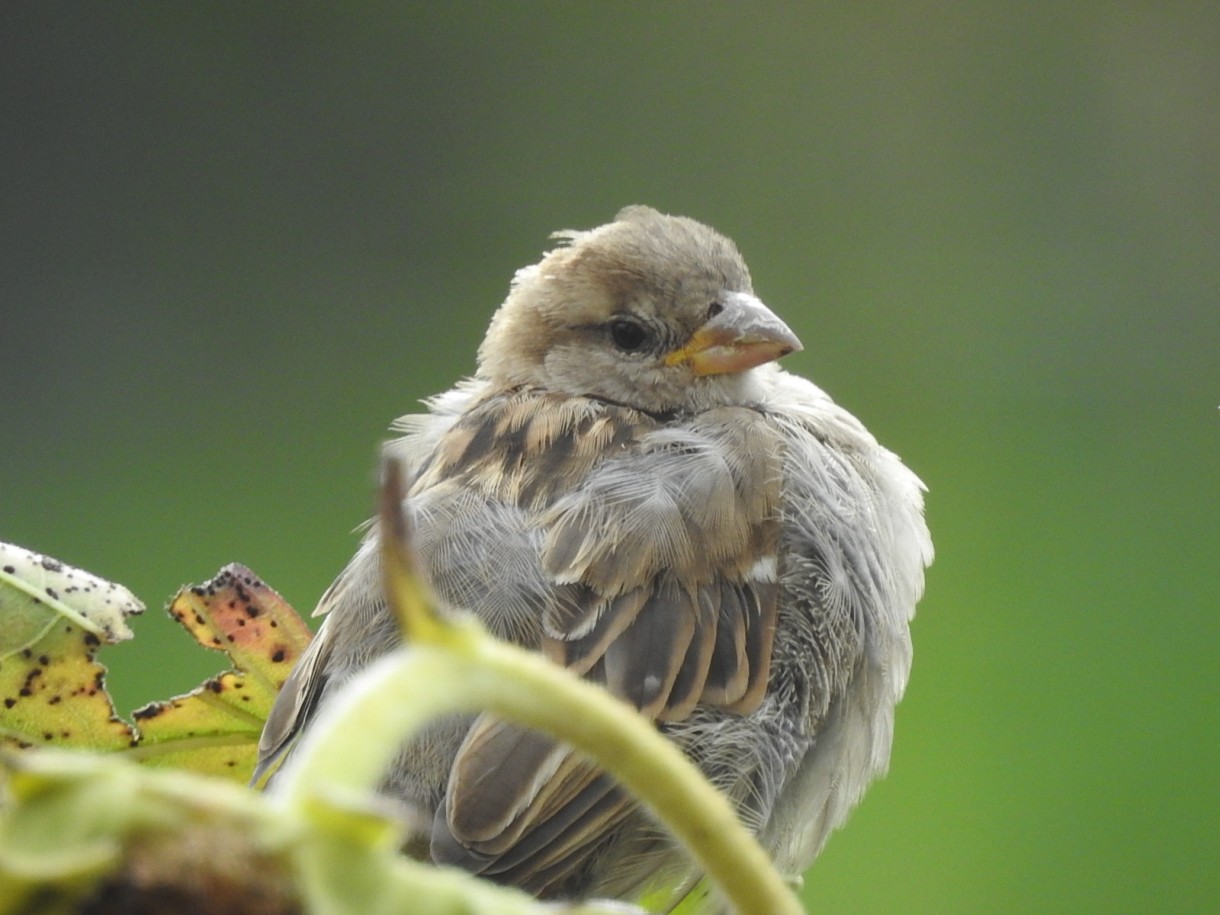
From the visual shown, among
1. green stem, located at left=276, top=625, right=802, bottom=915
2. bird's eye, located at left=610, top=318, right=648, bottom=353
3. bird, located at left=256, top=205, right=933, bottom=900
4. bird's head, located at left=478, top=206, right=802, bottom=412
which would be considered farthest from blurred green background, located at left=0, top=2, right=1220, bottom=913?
green stem, located at left=276, top=625, right=802, bottom=915

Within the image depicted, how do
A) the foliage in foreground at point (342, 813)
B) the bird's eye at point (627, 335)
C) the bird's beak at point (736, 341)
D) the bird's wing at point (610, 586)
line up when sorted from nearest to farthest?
the foliage in foreground at point (342, 813) < the bird's wing at point (610, 586) < the bird's beak at point (736, 341) < the bird's eye at point (627, 335)

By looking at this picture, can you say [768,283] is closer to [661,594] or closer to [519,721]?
[661,594]

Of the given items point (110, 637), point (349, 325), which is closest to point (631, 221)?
point (110, 637)

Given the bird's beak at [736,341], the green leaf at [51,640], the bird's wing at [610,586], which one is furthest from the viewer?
the bird's beak at [736,341]

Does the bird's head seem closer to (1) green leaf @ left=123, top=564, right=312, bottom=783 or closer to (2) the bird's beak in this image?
(2) the bird's beak

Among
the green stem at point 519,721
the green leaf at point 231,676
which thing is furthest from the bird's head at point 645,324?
the green stem at point 519,721

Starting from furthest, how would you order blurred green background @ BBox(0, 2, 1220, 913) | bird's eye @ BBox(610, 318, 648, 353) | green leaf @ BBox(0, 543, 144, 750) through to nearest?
1. blurred green background @ BBox(0, 2, 1220, 913)
2. bird's eye @ BBox(610, 318, 648, 353)
3. green leaf @ BBox(0, 543, 144, 750)

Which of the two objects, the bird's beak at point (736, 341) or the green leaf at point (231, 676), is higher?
the bird's beak at point (736, 341)

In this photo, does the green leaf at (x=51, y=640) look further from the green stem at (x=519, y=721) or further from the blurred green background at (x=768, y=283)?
the blurred green background at (x=768, y=283)
